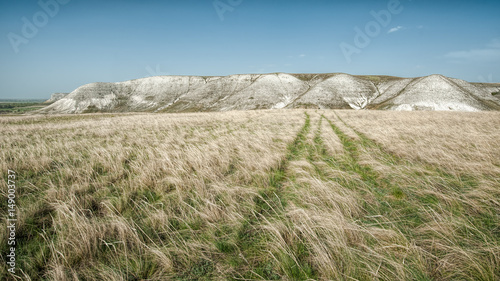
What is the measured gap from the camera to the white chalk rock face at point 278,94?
66.8m

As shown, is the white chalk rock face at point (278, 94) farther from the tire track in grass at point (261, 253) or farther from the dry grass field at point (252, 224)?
the tire track in grass at point (261, 253)

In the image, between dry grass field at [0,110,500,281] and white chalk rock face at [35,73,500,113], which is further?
white chalk rock face at [35,73,500,113]

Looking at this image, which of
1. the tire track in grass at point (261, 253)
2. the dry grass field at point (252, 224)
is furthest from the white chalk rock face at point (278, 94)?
the tire track in grass at point (261, 253)

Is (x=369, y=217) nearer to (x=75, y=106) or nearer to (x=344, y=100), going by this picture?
(x=344, y=100)

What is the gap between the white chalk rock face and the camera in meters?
66.8

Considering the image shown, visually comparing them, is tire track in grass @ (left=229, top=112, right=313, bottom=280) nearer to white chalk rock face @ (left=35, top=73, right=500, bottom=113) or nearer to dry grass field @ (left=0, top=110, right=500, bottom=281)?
dry grass field @ (left=0, top=110, right=500, bottom=281)

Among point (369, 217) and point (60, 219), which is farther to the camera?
point (369, 217)

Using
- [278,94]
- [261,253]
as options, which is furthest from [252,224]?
[278,94]

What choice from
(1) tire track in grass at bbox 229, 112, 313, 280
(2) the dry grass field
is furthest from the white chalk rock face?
(1) tire track in grass at bbox 229, 112, 313, 280

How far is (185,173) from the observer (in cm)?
481

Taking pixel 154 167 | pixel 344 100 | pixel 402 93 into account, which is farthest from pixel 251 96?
pixel 154 167

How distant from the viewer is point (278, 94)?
287ft

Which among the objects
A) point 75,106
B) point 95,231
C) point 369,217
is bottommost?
point 369,217

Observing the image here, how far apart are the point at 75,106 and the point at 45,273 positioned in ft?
407
